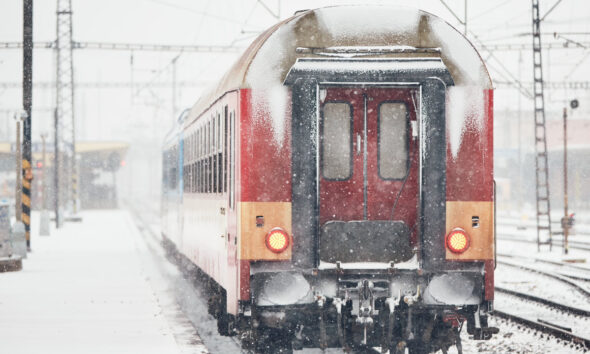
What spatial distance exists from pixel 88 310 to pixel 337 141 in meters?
5.48

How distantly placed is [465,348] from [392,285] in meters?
2.47

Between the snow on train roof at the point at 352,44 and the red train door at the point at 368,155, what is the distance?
36 centimetres

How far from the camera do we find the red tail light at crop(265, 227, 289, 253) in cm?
764

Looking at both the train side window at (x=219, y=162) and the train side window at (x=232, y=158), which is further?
the train side window at (x=219, y=162)

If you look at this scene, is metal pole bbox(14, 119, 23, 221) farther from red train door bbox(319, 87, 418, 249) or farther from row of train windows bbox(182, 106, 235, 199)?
red train door bbox(319, 87, 418, 249)

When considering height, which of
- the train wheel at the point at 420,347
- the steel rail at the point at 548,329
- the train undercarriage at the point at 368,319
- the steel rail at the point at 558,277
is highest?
the train undercarriage at the point at 368,319

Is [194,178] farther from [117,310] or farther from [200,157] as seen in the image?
[117,310]

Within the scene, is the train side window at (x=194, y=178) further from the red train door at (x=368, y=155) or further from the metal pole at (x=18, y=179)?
the metal pole at (x=18, y=179)

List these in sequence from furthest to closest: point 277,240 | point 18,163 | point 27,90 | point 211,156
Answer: point 18,163, point 27,90, point 211,156, point 277,240

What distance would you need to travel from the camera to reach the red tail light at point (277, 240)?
7645mm

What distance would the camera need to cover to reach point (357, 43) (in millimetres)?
7898

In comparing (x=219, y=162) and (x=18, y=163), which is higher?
(x=18, y=163)

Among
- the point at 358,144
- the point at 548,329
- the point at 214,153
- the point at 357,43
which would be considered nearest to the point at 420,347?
the point at 358,144

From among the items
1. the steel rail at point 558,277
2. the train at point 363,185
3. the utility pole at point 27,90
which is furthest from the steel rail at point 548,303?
the utility pole at point 27,90
